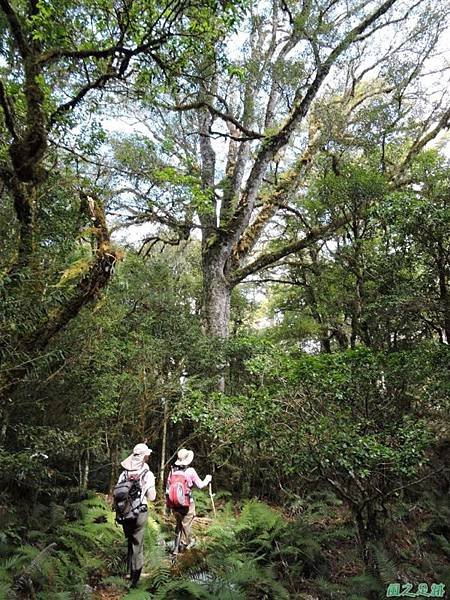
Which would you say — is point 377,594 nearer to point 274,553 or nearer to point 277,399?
point 274,553

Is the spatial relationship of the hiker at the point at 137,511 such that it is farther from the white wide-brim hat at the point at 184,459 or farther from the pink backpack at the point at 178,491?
the white wide-brim hat at the point at 184,459

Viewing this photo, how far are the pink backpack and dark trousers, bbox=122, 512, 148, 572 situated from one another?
3.15 feet

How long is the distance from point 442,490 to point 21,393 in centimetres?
762

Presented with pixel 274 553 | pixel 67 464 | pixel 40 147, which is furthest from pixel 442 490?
pixel 40 147

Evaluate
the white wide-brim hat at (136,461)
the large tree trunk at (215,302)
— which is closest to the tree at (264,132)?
the large tree trunk at (215,302)

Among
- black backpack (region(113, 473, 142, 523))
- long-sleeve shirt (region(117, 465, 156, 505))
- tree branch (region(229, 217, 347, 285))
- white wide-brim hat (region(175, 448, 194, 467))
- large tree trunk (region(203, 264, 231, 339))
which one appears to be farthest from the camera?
tree branch (region(229, 217, 347, 285))

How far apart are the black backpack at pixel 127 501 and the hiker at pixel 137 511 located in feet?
0.04

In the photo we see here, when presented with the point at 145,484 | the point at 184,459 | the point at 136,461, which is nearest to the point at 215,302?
the point at 184,459

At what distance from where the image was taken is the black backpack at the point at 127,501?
4918 millimetres

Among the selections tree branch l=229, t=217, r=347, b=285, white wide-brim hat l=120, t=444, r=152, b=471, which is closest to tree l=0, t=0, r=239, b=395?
white wide-brim hat l=120, t=444, r=152, b=471

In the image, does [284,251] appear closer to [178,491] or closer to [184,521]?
[178,491]

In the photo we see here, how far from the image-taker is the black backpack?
194 inches

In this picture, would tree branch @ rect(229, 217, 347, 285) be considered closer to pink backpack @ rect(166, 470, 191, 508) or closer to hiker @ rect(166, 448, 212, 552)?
hiker @ rect(166, 448, 212, 552)

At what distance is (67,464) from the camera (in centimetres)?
822
